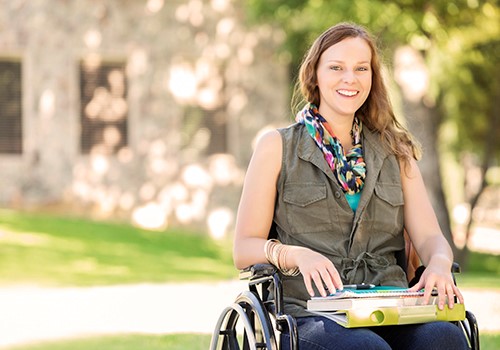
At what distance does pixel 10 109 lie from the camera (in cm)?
1598

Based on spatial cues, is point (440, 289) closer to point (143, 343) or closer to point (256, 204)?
point (256, 204)

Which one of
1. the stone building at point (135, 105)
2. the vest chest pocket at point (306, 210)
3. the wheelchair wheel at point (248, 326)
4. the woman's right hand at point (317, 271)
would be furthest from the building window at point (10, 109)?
the woman's right hand at point (317, 271)

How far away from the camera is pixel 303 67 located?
3777 millimetres

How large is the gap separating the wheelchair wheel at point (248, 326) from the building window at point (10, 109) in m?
12.5

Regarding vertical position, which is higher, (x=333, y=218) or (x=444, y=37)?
(x=444, y=37)

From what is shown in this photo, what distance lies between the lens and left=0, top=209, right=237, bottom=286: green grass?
12531mm

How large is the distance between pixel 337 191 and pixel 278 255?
13.1 inches

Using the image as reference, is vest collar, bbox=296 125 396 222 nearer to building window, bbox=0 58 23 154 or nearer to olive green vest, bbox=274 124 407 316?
olive green vest, bbox=274 124 407 316

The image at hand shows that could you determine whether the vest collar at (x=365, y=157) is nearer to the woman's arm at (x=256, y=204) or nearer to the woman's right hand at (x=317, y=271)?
the woman's arm at (x=256, y=204)

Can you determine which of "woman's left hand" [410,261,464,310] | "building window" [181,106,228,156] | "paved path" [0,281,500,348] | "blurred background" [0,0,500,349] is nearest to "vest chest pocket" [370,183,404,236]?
"woman's left hand" [410,261,464,310]

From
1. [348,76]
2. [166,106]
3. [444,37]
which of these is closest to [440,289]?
[348,76]

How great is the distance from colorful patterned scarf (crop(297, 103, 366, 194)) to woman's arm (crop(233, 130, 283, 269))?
0.17 meters

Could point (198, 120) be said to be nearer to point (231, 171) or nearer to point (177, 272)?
point (231, 171)

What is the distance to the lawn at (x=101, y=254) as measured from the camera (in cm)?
1248
